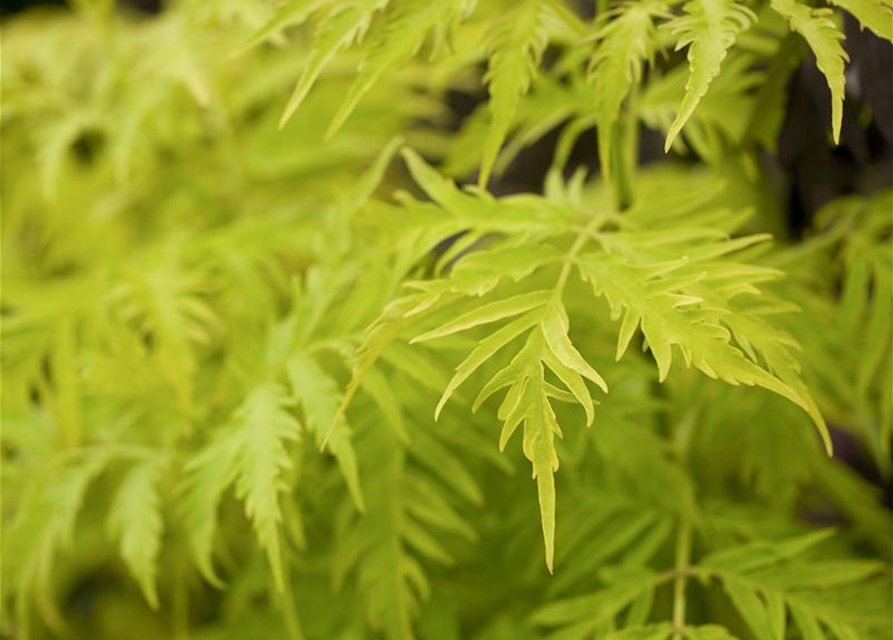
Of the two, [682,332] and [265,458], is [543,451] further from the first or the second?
[265,458]

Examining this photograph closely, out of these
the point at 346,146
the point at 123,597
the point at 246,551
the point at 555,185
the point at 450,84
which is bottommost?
the point at 123,597

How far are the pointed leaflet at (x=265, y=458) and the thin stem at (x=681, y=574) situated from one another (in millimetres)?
243

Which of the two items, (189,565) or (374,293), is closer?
(374,293)

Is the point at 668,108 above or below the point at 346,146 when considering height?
above

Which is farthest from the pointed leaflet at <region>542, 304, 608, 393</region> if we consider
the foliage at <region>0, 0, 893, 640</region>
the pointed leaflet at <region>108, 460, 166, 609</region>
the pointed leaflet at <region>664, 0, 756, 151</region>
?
the pointed leaflet at <region>108, 460, 166, 609</region>

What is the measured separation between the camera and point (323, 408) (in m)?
0.62

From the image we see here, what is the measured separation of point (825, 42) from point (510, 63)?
17 centimetres

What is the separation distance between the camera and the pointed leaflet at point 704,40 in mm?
484

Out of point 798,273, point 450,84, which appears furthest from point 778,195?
point 450,84

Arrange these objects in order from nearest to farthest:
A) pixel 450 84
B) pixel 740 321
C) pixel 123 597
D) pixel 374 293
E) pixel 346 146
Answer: pixel 740 321
pixel 374 293
pixel 346 146
pixel 123 597
pixel 450 84

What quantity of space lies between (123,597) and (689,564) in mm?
799

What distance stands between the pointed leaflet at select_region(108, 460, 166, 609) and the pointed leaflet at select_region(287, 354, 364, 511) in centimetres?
15

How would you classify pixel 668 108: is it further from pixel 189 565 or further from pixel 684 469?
pixel 189 565

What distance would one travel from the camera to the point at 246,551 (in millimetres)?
1024
